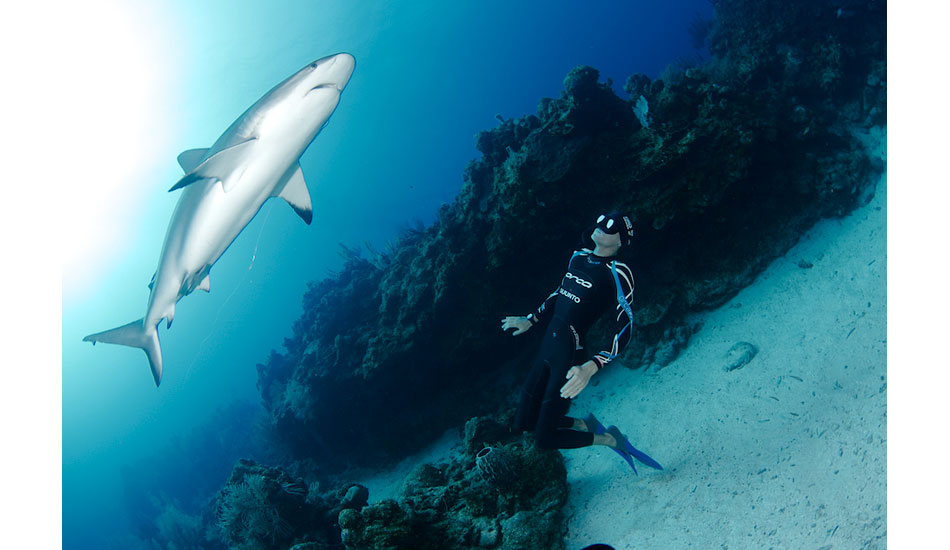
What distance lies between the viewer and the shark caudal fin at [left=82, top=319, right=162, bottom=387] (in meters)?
4.52

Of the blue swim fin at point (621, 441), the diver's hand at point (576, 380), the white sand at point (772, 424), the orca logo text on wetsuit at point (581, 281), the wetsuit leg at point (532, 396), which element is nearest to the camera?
the white sand at point (772, 424)

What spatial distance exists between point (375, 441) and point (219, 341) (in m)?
67.2

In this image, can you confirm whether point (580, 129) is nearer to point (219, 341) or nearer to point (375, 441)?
point (375, 441)

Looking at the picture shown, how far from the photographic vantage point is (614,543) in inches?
126

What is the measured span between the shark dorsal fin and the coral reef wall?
3588 mm

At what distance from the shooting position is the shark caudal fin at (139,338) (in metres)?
4.52

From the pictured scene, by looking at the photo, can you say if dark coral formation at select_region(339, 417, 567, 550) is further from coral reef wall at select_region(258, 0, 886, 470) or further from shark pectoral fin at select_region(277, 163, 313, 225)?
shark pectoral fin at select_region(277, 163, 313, 225)

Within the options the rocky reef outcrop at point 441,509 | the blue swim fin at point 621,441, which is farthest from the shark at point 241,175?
the blue swim fin at point 621,441

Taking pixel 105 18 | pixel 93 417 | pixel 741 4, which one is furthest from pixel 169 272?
pixel 93 417

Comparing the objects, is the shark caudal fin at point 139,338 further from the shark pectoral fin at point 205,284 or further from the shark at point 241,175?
the shark pectoral fin at point 205,284

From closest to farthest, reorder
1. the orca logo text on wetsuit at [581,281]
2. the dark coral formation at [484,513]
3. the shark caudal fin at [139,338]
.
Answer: the dark coral formation at [484,513]
the orca logo text on wetsuit at [581,281]
the shark caudal fin at [139,338]

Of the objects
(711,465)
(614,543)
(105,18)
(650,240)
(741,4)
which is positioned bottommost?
(711,465)

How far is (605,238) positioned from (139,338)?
5426mm

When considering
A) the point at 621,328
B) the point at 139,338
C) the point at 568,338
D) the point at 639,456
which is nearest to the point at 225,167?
the point at 139,338
